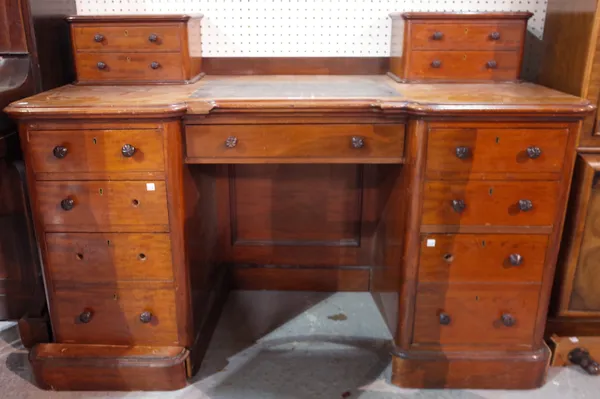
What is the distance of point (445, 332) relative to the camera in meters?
2.03

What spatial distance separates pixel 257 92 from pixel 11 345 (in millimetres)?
1585

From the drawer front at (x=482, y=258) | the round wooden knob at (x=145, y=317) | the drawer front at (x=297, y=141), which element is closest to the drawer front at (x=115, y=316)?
the round wooden knob at (x=145, y=317)

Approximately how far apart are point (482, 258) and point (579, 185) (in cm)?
45

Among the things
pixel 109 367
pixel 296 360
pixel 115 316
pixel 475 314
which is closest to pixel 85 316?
pixel 115 316

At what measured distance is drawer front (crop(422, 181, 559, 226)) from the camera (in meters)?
1.84

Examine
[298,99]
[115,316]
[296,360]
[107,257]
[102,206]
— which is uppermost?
[298,99]

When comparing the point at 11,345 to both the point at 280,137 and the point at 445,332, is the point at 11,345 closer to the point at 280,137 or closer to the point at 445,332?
the point at 280,137

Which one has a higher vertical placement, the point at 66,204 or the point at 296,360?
the point at 66,204

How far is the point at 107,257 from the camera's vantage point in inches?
76.5

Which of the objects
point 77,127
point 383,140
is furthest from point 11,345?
point 383,140

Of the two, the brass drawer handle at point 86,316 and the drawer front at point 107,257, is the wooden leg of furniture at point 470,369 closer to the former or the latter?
the drawer front at point 107,257

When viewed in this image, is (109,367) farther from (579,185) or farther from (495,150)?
(579,185)

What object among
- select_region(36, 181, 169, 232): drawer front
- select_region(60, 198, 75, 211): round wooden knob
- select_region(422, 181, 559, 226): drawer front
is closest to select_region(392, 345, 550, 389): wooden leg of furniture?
select_region(422, 181, 559, 226): drawer front

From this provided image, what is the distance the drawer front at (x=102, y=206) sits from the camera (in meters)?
1.86
